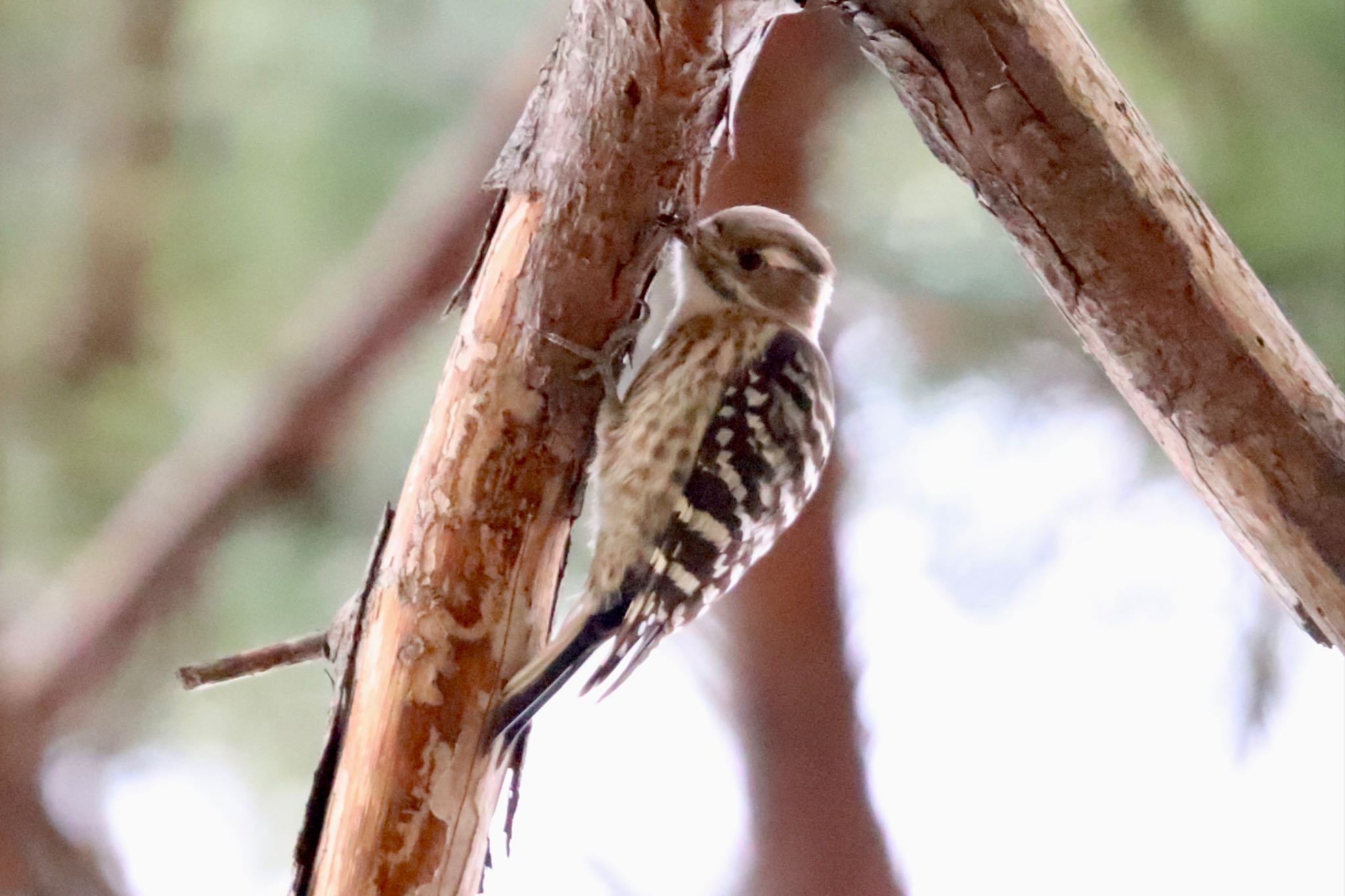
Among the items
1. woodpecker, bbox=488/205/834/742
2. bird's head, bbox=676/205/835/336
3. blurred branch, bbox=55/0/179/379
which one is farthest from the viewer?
blurred branch, bbox=55/0/179/379

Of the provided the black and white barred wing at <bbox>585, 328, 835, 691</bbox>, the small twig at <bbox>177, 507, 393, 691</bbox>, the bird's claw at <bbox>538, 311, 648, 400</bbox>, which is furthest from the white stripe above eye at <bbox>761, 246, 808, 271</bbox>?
the small twig at <bbox>177, 507, 393, 691</bbox>

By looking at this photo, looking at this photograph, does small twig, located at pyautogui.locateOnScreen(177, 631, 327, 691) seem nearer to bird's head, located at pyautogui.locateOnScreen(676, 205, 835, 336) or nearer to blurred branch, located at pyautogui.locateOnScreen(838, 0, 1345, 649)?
bird's head, located at pyautogui.locateOnScreen(676, 205, 835, 336)

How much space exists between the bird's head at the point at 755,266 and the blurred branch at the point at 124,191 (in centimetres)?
95

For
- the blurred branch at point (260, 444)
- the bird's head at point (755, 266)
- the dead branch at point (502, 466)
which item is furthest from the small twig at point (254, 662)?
the bird's head at point (755, 266)

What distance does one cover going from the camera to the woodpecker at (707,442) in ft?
4.92

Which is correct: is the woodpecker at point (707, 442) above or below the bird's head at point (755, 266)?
below

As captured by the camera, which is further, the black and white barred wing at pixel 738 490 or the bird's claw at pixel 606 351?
the black and white barred wing at pixel 738 490

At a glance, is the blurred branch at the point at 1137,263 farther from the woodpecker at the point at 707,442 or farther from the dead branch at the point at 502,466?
the woodpecker at the point at 707,442

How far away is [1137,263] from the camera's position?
1.07 meters

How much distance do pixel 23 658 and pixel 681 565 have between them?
131 centimetres

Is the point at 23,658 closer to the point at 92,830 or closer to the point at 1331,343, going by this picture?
the point at 92,830

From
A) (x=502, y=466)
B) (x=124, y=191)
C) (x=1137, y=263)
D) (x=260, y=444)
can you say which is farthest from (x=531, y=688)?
(x=124, y=191)

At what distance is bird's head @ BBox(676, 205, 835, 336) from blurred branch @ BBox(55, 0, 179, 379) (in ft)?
3.10

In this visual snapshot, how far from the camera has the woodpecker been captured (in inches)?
59.1
